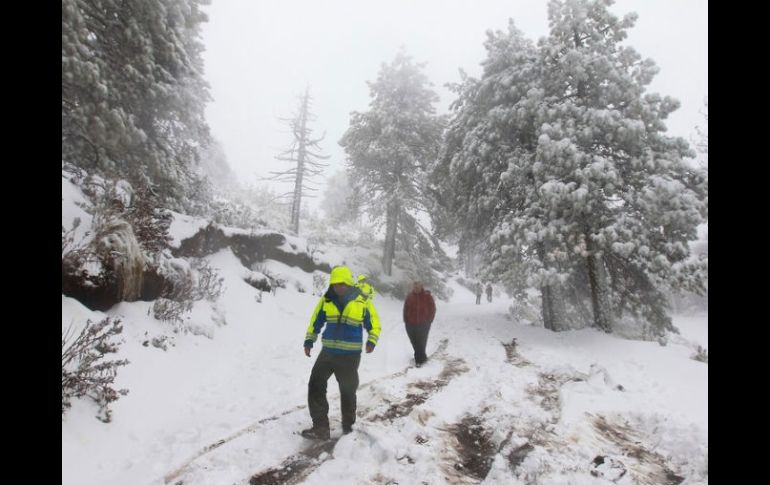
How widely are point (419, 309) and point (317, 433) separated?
195 inches

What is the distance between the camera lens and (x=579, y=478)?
3.83 m

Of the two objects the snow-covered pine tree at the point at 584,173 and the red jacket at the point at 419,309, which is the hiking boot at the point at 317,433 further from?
the snow-covered pine tree at the point at 584,173

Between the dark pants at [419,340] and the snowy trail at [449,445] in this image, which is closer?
the snowy trail at [449,445]

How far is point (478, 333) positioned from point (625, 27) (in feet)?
33.3

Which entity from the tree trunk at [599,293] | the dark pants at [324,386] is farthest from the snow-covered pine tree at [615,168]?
the dark pants at [324,386]

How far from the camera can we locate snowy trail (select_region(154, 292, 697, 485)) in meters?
3.87

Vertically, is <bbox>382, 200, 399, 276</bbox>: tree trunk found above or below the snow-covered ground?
above

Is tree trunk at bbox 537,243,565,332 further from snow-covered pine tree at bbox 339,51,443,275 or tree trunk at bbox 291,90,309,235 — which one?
tree trunk at bbox 291,90,309,235

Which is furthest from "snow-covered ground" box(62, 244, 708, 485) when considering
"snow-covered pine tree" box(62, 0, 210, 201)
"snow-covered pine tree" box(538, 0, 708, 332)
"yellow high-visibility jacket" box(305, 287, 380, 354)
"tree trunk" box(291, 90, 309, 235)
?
"tree trunk" box(291, 90, 309, 235)

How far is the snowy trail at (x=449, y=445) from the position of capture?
3.87 meters

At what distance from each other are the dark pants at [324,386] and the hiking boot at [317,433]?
46 mm

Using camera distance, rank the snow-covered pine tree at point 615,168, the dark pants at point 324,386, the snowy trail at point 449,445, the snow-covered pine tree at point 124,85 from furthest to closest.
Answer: the snow-covered pine tree at point 615,168 < the snow-covered pine tree at point 124,85 < the dark pants at point 324,386 < the snowy trail at point 449,445

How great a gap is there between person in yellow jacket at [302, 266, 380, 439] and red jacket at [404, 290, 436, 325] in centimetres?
419
